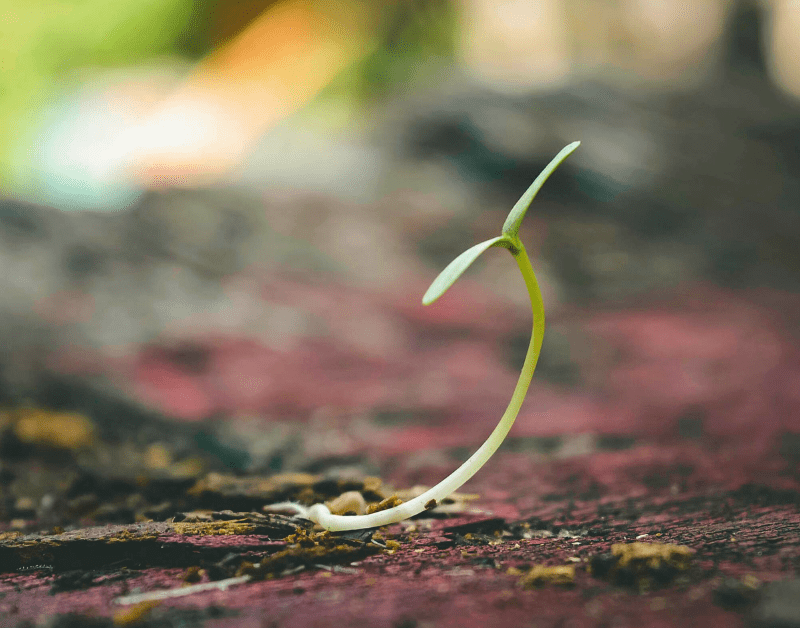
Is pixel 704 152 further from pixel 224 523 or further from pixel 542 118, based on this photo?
pixel 224 523

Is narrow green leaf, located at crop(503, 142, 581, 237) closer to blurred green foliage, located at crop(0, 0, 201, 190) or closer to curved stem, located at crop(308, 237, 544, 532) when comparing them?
curved stem, located at crop(308, 237, 544, 532)

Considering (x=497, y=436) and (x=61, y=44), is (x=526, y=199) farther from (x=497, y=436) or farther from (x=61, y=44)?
(x=61, y=44)

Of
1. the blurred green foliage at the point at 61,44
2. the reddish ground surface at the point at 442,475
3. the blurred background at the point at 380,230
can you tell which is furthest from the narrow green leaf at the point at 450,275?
the blurred green foliage at the point at 61,44

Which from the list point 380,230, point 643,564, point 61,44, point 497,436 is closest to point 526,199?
point 497,436

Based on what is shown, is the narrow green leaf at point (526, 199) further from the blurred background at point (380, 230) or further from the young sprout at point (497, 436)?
the blurred background at point (380, 230)

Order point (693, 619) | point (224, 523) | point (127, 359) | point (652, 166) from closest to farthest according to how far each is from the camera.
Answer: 1. point (693, 619)
2. point (224, 523)
3. point (127, 359)
4. point (652, 166)

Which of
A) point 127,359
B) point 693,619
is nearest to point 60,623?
point 693,619
